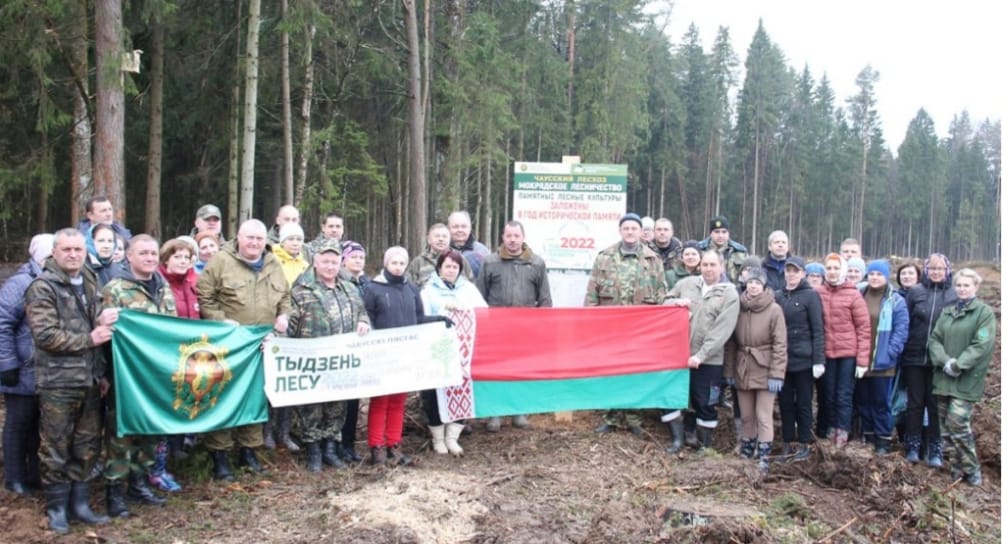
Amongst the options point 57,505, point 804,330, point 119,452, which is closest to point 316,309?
point 119,452

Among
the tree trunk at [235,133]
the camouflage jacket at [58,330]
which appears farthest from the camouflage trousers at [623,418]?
the tree trunk at [235,133]

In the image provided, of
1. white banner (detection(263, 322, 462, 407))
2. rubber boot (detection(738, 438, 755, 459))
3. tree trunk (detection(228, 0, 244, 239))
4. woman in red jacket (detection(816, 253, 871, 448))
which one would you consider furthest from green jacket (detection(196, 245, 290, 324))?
tree trunk (detection(228, 0, 244, 239))

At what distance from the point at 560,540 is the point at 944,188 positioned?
73.9 metres

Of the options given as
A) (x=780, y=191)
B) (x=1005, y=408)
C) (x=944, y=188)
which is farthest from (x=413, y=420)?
(x=944, y=188)

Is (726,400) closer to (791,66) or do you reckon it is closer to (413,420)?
(413,420)

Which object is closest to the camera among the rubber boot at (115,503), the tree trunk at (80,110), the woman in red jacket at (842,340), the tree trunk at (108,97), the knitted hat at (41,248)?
the rubber boot at (115,503)

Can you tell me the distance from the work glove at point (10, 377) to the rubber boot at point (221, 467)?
1.61 m

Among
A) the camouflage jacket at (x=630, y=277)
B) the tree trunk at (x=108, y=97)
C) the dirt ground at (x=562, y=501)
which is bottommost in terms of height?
the dirt ground at (x=562, y=501)

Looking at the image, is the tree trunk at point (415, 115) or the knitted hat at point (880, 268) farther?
the tree trunk at point (415, 115)

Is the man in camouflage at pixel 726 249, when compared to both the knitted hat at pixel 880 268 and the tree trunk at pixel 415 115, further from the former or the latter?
the tree trunk at pixel 415 115

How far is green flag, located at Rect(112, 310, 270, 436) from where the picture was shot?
531 centimetres

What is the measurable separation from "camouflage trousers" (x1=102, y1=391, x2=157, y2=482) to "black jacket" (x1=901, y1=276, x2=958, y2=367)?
748 cm

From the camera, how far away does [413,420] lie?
7695mm

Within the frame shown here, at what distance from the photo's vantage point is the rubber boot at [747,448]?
7211 millimetres
